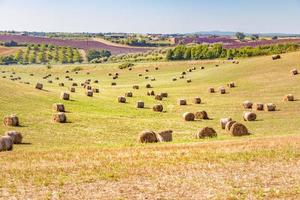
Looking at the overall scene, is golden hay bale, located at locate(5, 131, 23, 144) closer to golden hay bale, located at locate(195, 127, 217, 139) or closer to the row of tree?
golden hay bale, located at locate(195, 127, 217, 139)

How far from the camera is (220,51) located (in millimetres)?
136500

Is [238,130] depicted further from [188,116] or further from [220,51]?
[220,51]

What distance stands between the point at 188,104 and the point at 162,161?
1470 inches

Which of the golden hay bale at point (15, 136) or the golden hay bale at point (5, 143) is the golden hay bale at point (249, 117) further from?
the golden hay bale at point (5, 143)

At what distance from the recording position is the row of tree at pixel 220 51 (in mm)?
119200

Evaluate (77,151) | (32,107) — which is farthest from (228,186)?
(32,107)

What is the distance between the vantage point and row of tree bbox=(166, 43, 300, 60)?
4693 inches

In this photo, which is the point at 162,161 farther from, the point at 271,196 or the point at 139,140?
the point at 139,140

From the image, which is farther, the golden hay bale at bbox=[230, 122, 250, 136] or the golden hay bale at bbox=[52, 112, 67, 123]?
the golden hay bale at bbox=[52, 112, 67, 123]

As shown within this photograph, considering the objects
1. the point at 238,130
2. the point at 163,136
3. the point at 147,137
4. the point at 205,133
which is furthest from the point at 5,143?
the point at 238,130

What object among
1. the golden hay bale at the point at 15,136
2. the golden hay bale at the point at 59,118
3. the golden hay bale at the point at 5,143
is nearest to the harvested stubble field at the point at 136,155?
the golden hay bale at the point at 5,143

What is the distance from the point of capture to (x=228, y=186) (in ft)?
62.8

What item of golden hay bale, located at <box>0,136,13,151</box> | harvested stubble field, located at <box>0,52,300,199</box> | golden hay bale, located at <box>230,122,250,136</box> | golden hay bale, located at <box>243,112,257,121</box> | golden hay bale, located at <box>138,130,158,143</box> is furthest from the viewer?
golden hay bale, located at <box>243,112,257,121</box>

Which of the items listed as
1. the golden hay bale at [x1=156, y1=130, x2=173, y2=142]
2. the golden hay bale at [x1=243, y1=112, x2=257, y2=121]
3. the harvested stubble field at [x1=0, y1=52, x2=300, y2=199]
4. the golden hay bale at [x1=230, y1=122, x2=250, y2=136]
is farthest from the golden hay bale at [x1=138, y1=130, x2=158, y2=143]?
the golden hay bale at [x1=243, y1=112, x2=257, y2=121]
